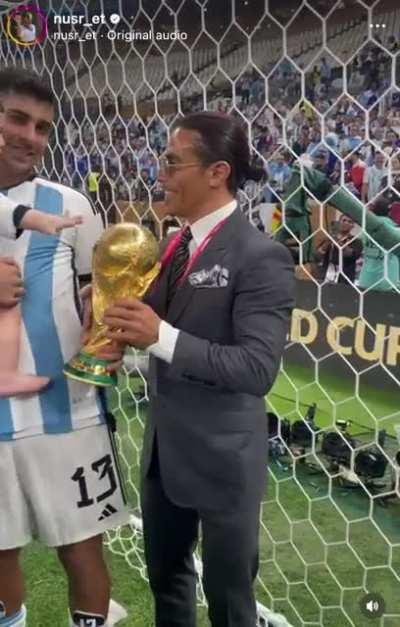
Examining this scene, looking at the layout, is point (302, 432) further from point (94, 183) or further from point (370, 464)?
point (94, 183)

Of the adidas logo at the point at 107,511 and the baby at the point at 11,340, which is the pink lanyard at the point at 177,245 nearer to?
the baby at the point at 11,340

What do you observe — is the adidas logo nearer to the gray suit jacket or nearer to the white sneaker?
the gray suit jacket

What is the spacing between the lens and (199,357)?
2.97ft

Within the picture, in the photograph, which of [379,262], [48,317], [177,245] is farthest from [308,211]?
[48,317]

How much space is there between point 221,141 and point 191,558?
2.19 feet

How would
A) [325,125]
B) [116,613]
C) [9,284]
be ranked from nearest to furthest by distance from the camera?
1. [9,284]
2. [325,125]
3. [116,613]

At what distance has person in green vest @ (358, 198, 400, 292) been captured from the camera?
4.37 ft

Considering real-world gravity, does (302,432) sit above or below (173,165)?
below

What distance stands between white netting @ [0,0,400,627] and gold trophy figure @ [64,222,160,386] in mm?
502

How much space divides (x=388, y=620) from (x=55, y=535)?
779 millimetres

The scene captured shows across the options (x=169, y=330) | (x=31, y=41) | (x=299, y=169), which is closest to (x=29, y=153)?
(x=169, y=330)

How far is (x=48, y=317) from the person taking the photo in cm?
108

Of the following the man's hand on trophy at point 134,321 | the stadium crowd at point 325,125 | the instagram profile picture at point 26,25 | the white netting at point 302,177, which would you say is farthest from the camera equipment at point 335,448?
the instagram profile picture at point 26,25

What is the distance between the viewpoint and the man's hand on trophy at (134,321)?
90 centimetres
